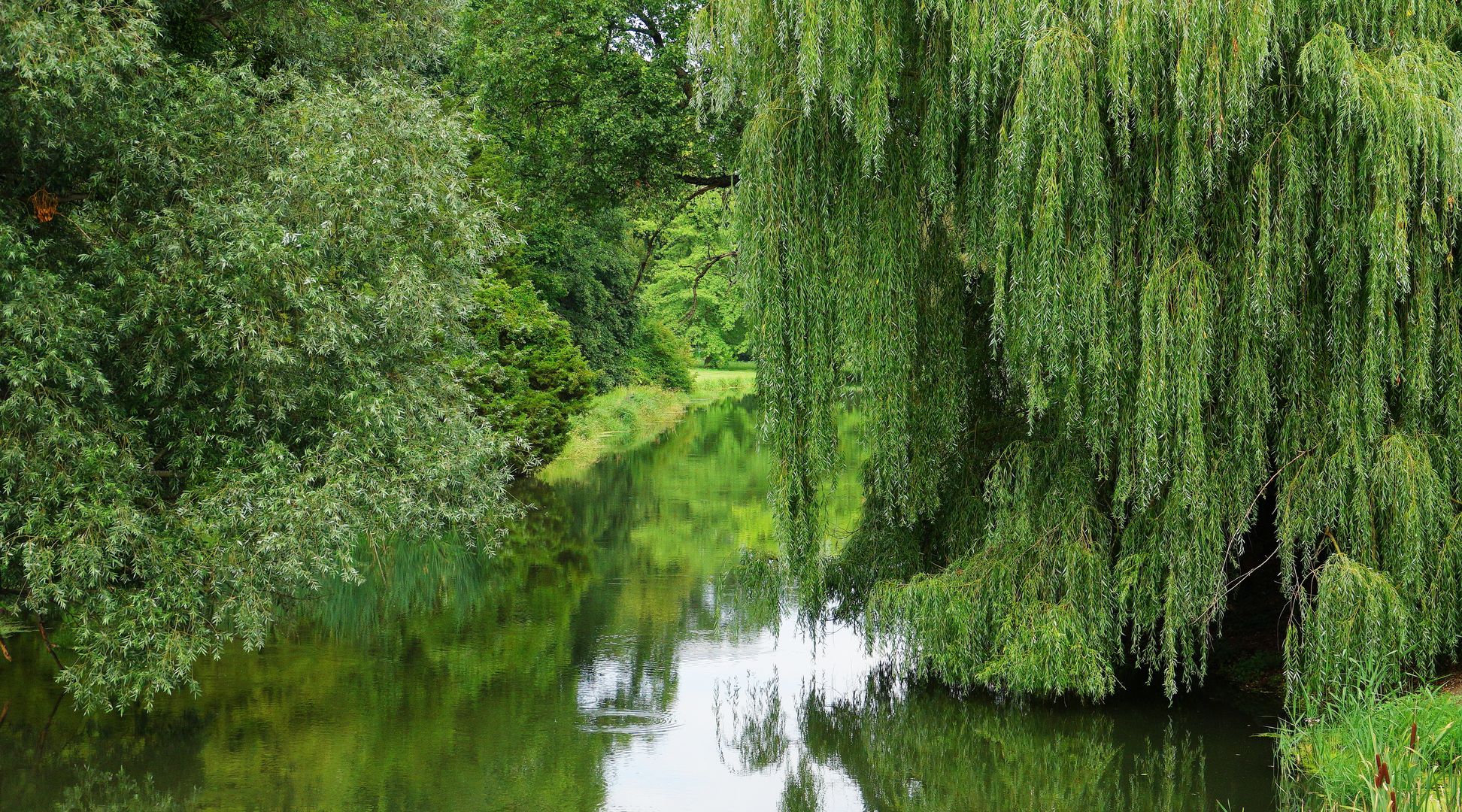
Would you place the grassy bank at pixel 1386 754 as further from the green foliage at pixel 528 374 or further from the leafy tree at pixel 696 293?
the leafy tree at pixel 696 293

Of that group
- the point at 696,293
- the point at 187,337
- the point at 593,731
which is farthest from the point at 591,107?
the point at 696,293

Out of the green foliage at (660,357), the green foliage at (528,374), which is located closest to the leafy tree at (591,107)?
the green foliage at (528,374)

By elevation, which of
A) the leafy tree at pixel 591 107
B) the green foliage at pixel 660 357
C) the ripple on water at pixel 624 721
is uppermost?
the leafy tree at pixel 591 107

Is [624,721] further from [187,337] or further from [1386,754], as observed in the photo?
[1386,754]

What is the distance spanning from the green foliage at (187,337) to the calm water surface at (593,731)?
85 cm

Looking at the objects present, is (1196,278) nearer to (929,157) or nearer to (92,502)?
(929,157)

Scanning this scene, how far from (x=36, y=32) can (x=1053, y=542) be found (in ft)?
26.7

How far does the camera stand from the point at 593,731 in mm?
10133

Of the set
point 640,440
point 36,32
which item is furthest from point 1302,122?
point 640,440

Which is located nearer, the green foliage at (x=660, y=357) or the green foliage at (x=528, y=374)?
the green foliage at (x=528, y=374)

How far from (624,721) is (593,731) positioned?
1.14ft

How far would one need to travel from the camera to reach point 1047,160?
27.6 feet

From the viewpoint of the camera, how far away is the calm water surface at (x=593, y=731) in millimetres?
8680

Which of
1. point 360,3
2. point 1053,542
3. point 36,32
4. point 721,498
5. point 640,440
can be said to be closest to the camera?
point 36,32
